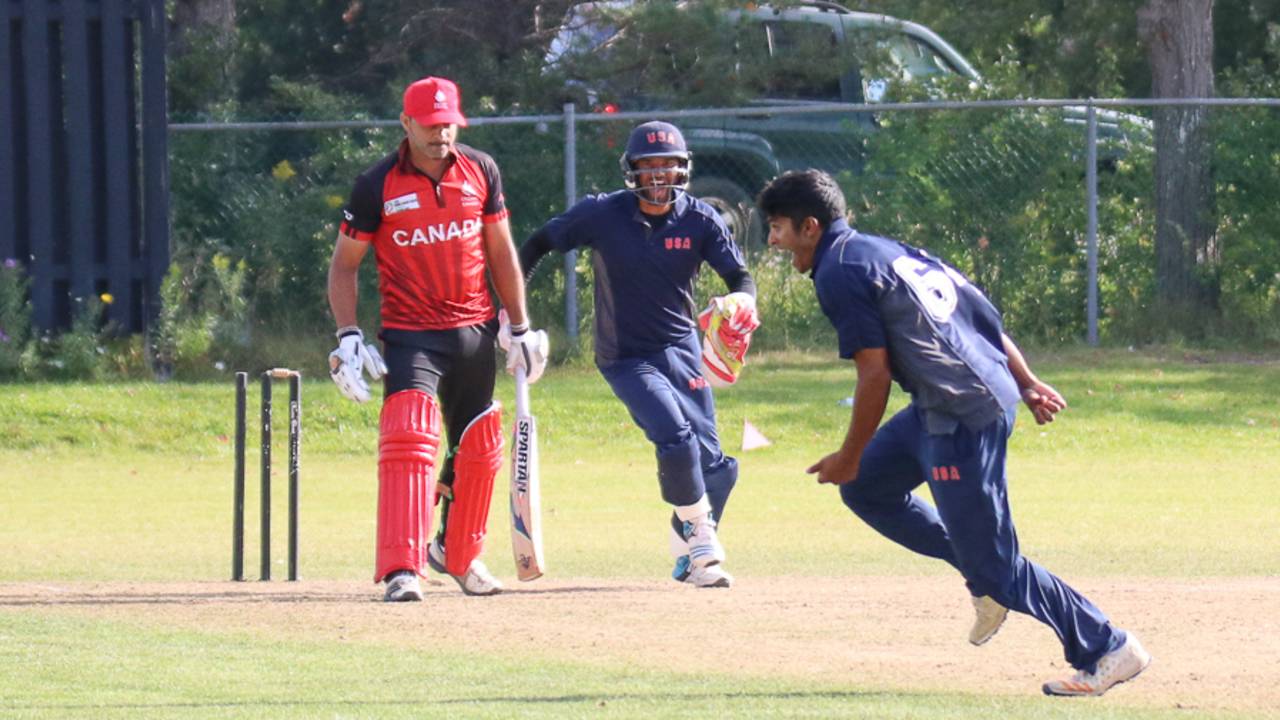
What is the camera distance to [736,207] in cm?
1766

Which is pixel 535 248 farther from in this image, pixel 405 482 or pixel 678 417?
pixel 405 482

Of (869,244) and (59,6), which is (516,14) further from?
(869,244)

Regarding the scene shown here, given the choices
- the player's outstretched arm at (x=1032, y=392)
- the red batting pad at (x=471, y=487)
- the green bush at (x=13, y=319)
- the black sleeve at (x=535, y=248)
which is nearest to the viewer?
the player's outstretched arm at (x=1032, y=392)

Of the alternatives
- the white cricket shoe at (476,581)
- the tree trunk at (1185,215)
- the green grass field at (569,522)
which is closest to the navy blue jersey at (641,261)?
the white cricket shoe at (476,581)

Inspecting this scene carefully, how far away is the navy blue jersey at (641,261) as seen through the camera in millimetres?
9008

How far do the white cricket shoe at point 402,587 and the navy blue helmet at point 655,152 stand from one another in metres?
2.05

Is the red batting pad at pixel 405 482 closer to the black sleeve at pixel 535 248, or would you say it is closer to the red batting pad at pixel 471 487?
the red batting pad at pixel 471 487

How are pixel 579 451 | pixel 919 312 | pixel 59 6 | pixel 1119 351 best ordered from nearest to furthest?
pixel 919 312
pixel 579 451
pixel 59 6
pixel 1119 351

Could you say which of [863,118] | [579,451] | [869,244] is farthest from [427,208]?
[863,118]

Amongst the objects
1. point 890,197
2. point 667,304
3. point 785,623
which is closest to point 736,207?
point 890,197

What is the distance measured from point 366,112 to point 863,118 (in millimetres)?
4486

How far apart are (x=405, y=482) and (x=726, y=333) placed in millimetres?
1791

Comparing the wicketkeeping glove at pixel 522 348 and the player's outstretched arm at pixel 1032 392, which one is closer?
the player's outstretched arm at pixel 1032 392

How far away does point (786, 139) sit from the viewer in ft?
59.3
